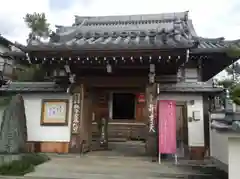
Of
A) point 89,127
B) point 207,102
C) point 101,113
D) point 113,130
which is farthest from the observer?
point 113,130

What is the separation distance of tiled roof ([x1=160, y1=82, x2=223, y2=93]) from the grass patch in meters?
4.15

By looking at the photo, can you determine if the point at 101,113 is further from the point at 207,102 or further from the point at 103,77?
the point at 207,102

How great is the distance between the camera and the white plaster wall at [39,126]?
817cm

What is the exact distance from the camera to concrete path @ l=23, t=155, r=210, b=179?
17.9ft

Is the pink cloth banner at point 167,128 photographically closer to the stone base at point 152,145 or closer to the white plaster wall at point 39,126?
the stone base at point 152,145

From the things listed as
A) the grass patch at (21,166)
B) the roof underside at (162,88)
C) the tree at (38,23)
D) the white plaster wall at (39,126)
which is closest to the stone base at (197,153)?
the roof underside at (162,88)

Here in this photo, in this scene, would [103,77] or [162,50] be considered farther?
[103,77]

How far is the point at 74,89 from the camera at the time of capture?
810cm

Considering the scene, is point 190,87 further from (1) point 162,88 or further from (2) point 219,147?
(2) point 219,147

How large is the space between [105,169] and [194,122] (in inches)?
129

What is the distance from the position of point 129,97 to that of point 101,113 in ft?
15.8

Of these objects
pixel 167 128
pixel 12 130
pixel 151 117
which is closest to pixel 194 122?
pixel 167 128

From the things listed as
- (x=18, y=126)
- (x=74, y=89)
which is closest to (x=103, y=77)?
(x=74, y=89)

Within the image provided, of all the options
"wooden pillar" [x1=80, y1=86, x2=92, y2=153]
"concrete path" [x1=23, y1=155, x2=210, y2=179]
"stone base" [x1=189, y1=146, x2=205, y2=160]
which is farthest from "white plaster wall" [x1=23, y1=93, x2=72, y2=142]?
"stone base" [x1=189, y1=146, x2=205, y2=160]
